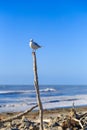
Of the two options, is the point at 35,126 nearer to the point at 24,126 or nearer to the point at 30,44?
the point at 24,126

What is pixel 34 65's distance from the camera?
42.8ft

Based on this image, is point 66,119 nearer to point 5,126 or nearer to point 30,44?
point 5,126

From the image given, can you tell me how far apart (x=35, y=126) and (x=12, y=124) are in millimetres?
1426

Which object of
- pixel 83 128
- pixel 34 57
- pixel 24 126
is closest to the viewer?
pixel 34 57

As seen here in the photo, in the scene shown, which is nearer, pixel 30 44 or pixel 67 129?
pixel 30 44

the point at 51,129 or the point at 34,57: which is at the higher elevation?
the point at 34,57

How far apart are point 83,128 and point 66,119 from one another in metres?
1.07

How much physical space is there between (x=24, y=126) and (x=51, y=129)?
1350 mm

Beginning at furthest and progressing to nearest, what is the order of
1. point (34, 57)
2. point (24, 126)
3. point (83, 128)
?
1. point (24, 126)
2. point (83, 128)
3. point (34, 57)

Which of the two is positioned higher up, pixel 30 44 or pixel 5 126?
pixel 30 44

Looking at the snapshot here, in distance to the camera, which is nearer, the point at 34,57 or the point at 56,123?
the point at 34,57

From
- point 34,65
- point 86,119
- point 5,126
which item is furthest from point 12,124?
point 34,65

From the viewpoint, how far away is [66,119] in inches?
669

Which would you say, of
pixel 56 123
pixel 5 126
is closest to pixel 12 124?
pixel 5 126
